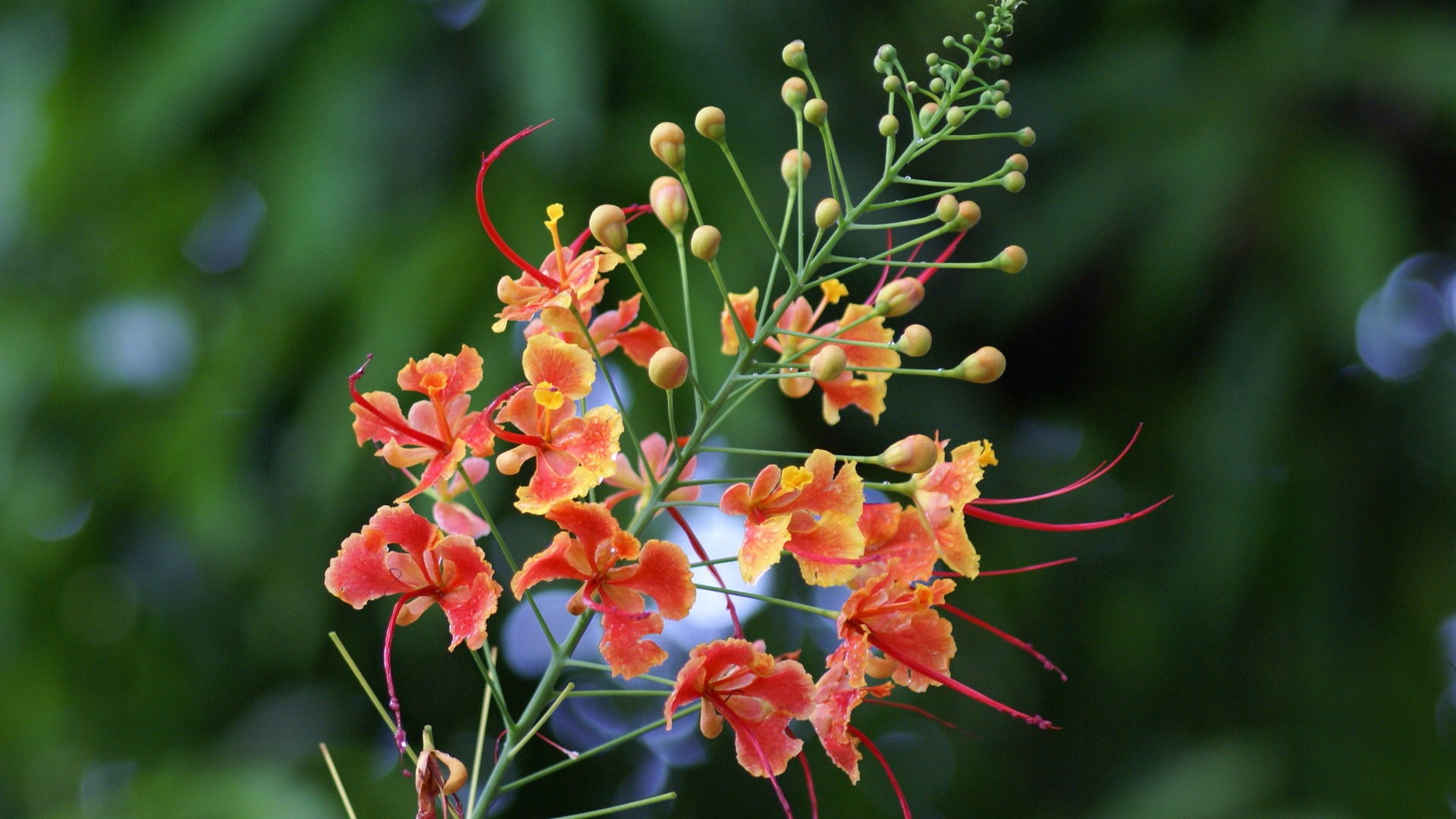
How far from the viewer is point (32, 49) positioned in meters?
2.99

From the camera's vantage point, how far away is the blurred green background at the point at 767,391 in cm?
261

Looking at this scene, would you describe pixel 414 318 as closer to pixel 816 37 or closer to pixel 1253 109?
pixel 816 37

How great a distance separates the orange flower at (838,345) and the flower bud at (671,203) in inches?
3.3

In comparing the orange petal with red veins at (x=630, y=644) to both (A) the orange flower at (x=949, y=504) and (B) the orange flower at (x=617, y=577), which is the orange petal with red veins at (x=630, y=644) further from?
(A) the orange flower at (x=949, y=504)

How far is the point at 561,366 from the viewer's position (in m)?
0.95

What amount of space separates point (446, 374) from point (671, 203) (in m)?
0.25

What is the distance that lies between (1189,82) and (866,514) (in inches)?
104

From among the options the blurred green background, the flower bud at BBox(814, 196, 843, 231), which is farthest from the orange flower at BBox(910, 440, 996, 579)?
the blurred green background

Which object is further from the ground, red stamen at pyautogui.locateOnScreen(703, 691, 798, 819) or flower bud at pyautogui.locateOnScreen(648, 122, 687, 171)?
flower bud at pyautogui.locateOnScreen(648, 122, 687, 171)

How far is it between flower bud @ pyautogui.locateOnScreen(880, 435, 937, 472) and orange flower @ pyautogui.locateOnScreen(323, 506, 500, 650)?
0.34 m

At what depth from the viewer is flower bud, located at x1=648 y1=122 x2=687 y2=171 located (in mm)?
1035

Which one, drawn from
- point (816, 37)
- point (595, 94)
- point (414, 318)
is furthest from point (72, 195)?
point (816, 37)

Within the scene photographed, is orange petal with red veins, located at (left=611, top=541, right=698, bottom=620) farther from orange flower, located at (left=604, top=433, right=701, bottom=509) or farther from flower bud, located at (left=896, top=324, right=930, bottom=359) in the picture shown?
flower bud, located at (left=896, top=324, right=930, bottom=359)

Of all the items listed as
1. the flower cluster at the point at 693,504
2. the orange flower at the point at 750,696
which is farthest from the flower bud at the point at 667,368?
the orange flower at the point at 750,696
